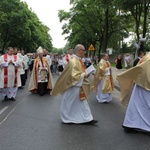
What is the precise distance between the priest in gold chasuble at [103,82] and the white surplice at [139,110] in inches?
178

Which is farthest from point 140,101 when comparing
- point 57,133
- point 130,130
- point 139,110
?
point 57,133

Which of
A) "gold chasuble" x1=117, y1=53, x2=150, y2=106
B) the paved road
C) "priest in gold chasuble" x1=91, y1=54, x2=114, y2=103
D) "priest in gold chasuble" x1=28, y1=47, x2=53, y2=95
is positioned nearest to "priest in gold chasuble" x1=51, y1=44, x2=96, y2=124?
the paved road

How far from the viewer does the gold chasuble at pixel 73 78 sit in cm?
763

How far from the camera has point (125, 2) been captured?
26.0 metres

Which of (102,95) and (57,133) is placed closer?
(57,133)

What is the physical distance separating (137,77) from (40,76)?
7249 mm

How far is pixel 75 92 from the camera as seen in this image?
306 inches

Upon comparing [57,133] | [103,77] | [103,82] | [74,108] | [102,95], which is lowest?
[57,133]

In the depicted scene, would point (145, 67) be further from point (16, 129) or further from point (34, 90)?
point (34, 90)

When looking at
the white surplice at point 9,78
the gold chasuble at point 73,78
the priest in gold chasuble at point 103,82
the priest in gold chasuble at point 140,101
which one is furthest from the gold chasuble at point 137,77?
the white surplice at point 9,78

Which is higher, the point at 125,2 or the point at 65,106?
the point at 125,2

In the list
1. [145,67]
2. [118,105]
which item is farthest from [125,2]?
[145,67]

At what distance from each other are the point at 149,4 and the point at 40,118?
20558 mm

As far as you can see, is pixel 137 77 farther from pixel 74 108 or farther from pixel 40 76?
pixel 40 76
